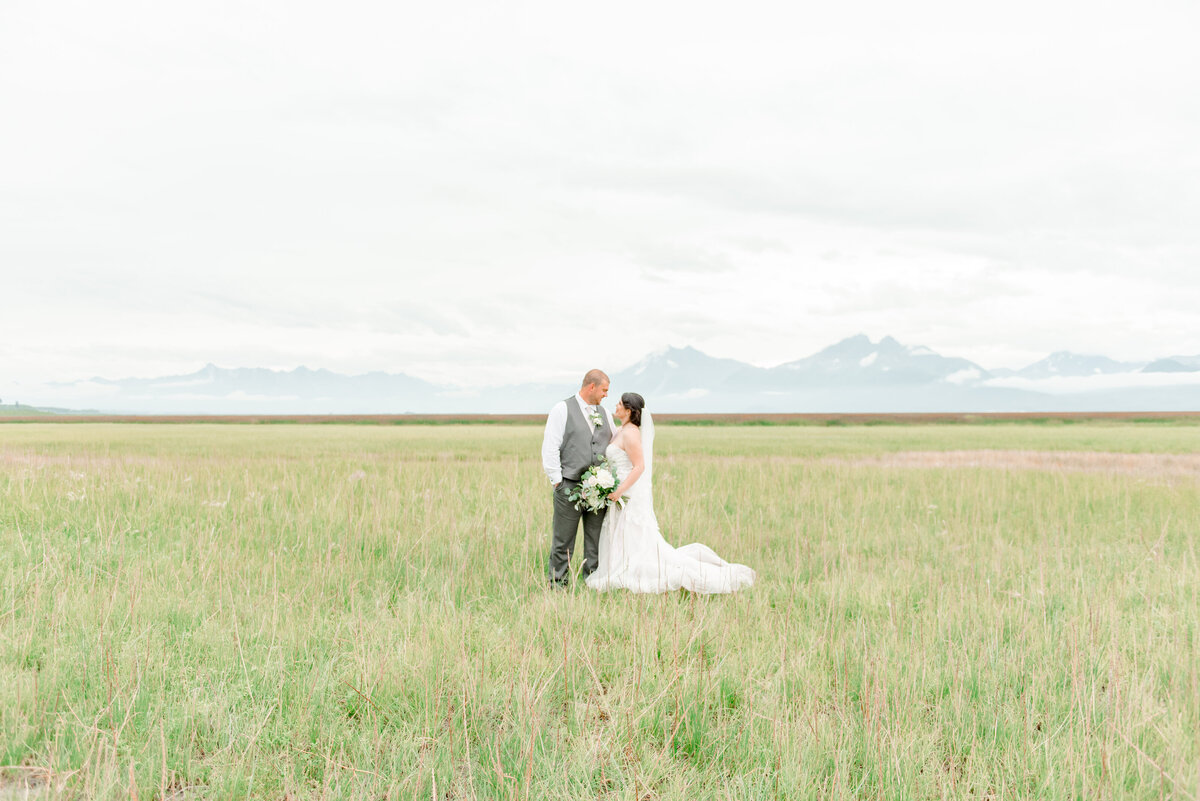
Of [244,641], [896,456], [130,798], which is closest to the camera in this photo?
[130,798]

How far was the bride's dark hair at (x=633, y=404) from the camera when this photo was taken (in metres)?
7.33

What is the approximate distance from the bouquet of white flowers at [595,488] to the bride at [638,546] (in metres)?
0.12

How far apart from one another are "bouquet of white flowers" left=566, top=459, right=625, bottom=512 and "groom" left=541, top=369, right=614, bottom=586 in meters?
0.15

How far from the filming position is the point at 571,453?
7262 millimetres

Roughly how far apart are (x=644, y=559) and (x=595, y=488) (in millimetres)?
1049

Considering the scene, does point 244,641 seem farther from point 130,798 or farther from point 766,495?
point 766,495

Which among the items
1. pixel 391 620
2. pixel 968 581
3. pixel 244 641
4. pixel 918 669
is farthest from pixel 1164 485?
pixel 244 641

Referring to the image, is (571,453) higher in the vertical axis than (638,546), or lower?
higher

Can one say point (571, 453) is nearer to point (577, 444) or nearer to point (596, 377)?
point (577, 444)

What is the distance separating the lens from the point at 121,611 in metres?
5.54

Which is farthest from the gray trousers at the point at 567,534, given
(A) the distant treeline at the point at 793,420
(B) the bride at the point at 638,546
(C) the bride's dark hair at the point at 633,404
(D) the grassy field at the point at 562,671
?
(A) the distant treeline at the point at 793,420

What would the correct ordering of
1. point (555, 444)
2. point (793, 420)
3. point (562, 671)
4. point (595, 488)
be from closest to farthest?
point (562, 671), point (595, 488), point (555, 444), point (793, 420)

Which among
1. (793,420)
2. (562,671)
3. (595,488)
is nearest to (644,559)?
(595,488)

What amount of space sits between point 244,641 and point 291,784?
2250 millimetres
